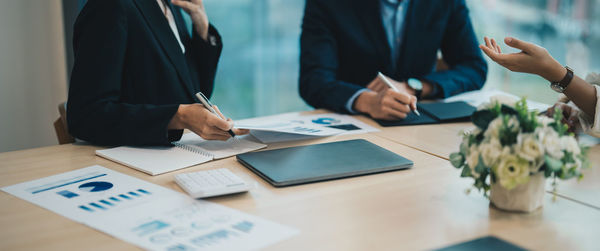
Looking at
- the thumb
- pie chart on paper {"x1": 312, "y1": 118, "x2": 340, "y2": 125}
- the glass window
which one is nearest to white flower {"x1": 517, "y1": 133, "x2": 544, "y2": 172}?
the thumb

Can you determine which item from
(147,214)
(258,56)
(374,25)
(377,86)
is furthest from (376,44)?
(258,56)

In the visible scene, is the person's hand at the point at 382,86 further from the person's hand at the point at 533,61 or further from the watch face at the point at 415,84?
the person's hand at the point at 533,61

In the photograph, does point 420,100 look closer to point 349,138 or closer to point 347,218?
point 349,138

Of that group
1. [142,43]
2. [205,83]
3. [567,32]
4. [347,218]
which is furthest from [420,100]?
[567,32]

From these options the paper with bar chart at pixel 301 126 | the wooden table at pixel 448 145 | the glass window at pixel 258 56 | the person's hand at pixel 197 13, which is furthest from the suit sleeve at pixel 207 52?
the glass window at pixel 258 56

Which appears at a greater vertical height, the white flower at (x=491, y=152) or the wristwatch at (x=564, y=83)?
the wristwatch at (x=564, y=83)

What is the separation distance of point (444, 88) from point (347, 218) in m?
1.26

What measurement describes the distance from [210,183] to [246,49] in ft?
8.78

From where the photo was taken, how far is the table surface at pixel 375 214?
0.81m

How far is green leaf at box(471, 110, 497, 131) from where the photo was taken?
0.90 metres

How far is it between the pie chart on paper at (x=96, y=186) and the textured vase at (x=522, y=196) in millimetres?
793

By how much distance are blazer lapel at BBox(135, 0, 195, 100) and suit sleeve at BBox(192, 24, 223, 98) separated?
0.82ft

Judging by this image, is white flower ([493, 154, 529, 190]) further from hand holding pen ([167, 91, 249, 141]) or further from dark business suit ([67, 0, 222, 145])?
dark business suit ([67, 0, 222, 145])

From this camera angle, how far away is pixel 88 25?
139 centimetres
